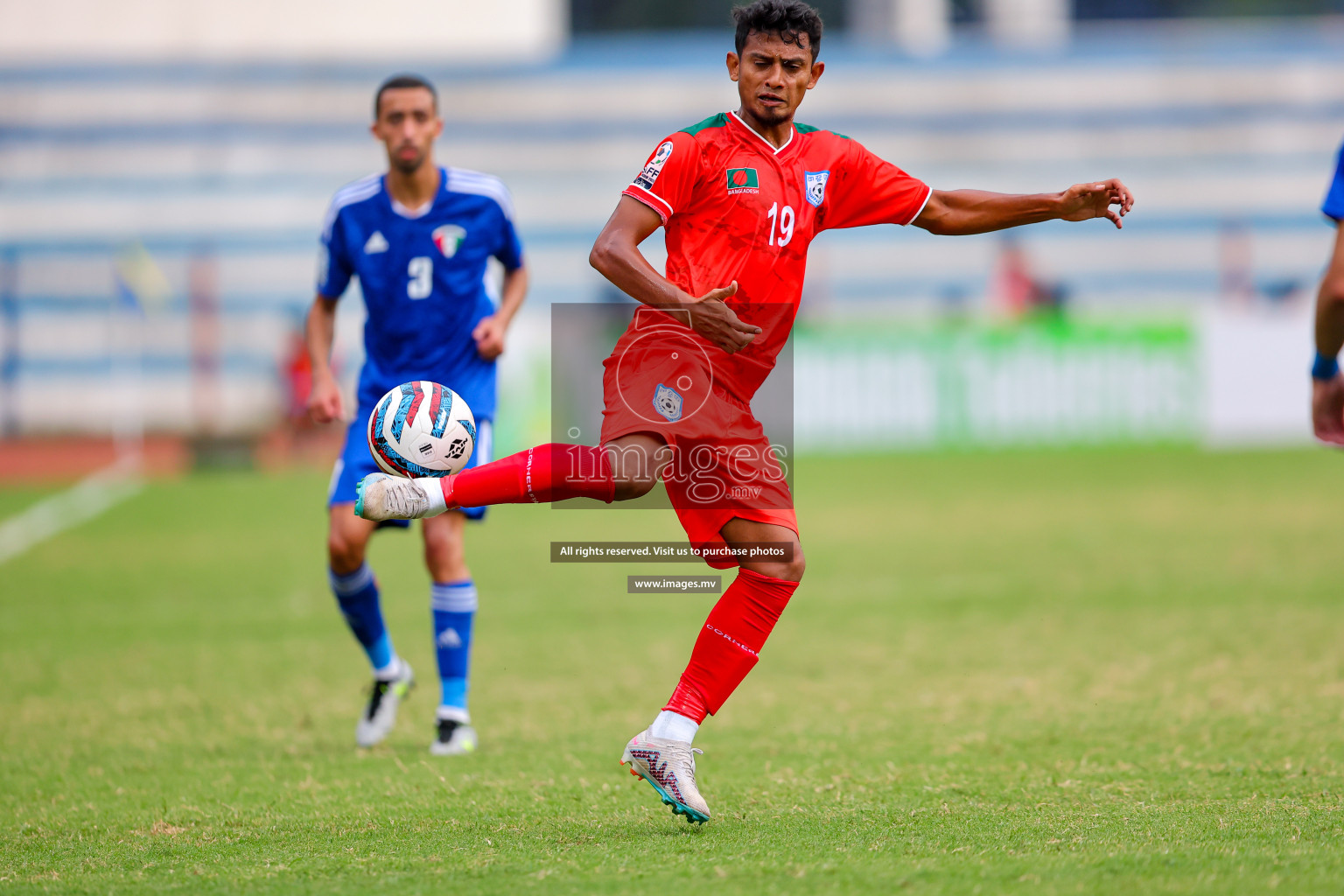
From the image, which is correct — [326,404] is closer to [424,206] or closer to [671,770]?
[424,206]

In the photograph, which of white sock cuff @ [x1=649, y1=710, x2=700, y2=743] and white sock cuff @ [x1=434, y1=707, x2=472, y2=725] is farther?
white sock cuff @ [x1=434, y1=707, x2=472, y2=725]

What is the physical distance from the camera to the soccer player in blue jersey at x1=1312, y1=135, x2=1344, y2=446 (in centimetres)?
410

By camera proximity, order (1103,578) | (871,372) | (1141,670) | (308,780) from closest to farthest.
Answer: (308,780) < (1141,670) < (1103,578) < (871,372)

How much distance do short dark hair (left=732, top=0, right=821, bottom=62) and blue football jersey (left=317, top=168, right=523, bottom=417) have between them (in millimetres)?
2037

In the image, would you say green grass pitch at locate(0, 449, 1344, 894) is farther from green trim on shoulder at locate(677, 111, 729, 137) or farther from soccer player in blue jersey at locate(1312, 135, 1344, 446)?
green trim on shoulder at locate(677, 111, 729, 137)

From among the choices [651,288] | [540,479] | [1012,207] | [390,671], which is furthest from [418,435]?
[1012,207]

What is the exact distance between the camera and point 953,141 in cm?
2889

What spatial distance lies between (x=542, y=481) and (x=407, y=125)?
2307 millimetres

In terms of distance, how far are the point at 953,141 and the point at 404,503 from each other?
26126mm

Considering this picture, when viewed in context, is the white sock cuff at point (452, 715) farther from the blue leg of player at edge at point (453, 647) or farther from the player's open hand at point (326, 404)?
the player's open hand at point (326, 404)

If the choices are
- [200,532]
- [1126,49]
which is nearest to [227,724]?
[200,532]

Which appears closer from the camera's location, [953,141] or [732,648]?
[732,648]

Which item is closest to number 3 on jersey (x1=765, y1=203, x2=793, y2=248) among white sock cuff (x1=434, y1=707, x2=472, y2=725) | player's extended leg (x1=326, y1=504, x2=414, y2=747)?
player's extended leg (x1=326, y1=504, x2=414, y2=747)

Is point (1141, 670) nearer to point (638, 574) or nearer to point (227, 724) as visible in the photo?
point (227, 724)
